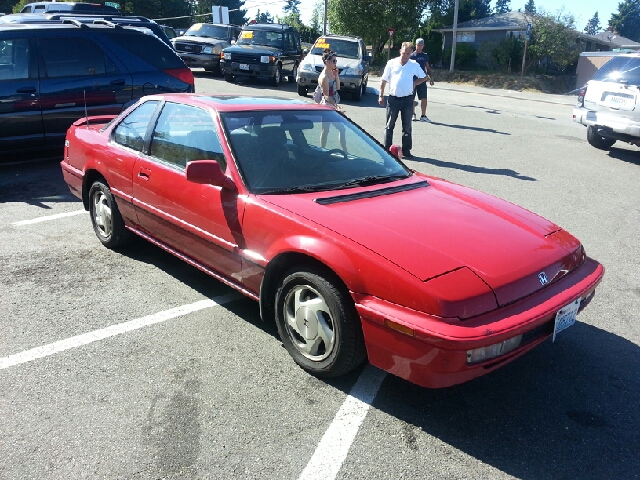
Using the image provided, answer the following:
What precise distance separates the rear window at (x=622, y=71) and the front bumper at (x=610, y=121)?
1.99 feet

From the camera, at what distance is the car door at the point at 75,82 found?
7.78m

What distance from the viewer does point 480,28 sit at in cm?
4119

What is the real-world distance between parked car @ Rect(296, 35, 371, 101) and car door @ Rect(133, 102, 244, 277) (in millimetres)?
12331

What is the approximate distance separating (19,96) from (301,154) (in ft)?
16.9

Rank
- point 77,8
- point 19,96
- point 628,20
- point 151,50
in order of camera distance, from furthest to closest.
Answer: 1. point 628,20
2. point 77,8
3. point 151,50
4. point 19,96

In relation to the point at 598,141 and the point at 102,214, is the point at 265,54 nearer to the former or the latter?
the point at 598,141

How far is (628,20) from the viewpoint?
9300cm

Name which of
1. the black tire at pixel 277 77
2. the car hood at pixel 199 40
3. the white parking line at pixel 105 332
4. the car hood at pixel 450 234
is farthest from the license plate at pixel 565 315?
the car hood at pixel 199 40

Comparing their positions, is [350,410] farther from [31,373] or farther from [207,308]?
[31,373]

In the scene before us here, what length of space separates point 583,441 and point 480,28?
4253 cm

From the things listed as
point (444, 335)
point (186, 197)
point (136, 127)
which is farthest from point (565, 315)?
point (136, 127)

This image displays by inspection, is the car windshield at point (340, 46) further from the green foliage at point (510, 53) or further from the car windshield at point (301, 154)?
the green foliage at point (510, 53)

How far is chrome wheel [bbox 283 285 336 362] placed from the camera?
10.7ft

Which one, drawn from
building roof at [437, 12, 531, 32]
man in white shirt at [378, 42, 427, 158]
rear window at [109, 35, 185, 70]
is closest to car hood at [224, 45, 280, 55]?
man in white shirt at [378, 42, 427, 158]
